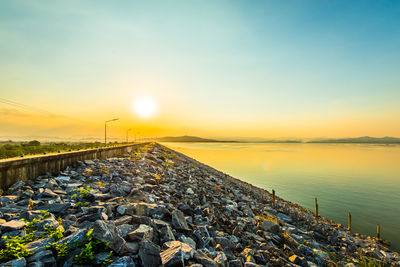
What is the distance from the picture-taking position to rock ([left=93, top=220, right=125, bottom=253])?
11.9 feet

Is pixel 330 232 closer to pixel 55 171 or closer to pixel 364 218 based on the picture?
pixel 364 218

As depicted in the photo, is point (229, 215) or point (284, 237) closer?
point (284, 237)

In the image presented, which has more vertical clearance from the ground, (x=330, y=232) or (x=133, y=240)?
(x=133, y=240)

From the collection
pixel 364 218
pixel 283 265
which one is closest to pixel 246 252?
pixel 283 265

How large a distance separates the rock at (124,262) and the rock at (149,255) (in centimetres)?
21

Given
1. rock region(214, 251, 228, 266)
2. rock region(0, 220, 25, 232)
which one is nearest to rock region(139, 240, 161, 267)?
rock region(214, 251, 228, 266)

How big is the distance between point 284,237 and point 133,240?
7.63 metres

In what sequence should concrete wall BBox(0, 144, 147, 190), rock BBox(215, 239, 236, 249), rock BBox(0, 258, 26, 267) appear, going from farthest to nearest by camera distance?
1. concrete wall BBox(0, 144, 147, 190)
2. rock BBox(215, 239, 236, 249)
3. rock BBox(0, 258, 26, 267)

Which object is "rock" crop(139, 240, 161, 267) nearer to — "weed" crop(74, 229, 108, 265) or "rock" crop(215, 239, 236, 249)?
"weed" crop(74, 229, 108, 265)

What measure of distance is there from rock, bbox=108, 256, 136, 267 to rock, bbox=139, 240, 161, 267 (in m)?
0.21

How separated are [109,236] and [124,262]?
24.3 inches

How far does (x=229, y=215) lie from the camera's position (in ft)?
32.5

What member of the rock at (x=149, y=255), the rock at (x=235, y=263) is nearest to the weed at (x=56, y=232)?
the rock at (x=149, y=255)

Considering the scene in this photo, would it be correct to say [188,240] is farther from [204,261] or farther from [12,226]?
[12,226]
